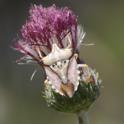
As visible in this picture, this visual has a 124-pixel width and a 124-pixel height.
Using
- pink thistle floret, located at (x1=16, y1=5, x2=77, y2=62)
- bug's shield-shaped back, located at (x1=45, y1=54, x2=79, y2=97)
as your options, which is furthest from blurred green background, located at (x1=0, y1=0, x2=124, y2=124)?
bug's shield-shaped back, located at (x1=45, y1=54, x2=79, y2=97)

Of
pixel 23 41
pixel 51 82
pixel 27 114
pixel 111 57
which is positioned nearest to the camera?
pixel 51 82

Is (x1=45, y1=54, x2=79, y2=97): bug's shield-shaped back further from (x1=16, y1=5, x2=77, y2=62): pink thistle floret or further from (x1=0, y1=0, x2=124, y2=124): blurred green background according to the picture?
(x1=0, y1=0, x2=124, y2=124): blurred green background

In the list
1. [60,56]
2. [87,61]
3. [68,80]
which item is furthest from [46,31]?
[87,61]

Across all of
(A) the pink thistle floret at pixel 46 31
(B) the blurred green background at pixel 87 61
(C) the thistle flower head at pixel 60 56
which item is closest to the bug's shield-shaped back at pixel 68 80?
(C) the thistle flower head at pixel 60 56

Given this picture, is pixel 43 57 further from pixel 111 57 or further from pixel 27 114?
pixel 111 57

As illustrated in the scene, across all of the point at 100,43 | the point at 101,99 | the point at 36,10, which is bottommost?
the point at 101,99

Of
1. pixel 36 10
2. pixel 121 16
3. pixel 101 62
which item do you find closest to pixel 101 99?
pixel 101 62

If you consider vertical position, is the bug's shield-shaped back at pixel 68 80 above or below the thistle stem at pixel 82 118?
above

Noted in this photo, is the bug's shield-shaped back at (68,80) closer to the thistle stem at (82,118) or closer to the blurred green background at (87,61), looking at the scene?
the thistle stem at (82,118)
